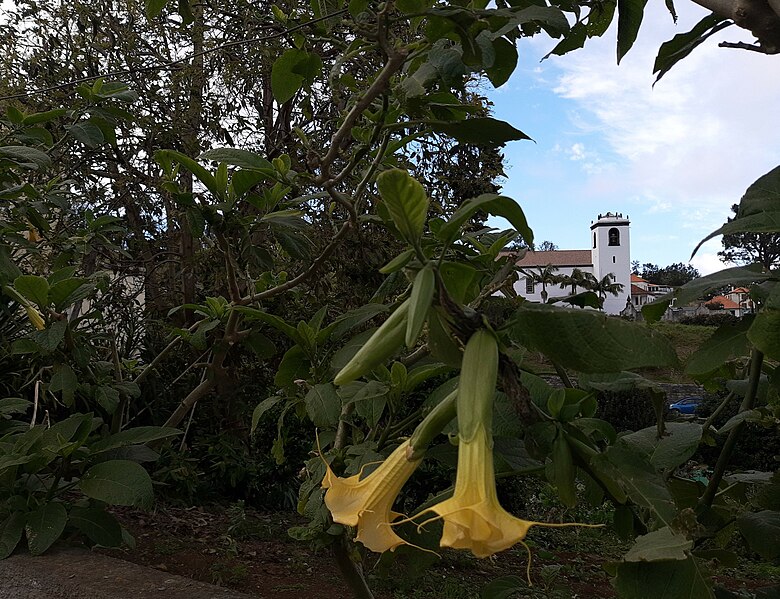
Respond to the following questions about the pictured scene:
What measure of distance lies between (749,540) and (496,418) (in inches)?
16.9

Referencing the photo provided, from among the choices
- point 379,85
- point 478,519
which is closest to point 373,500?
point 478,519

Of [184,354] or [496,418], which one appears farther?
[184,354]

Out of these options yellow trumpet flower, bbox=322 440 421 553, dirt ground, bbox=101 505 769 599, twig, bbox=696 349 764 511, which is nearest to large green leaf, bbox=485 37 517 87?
twig, bbox=696 349 764 511

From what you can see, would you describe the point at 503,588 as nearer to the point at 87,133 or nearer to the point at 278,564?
the point at 87,133

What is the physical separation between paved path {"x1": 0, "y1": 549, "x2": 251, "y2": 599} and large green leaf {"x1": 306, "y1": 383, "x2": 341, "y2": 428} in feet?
1.99

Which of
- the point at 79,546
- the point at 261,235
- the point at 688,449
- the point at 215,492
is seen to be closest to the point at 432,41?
the point at 688,449

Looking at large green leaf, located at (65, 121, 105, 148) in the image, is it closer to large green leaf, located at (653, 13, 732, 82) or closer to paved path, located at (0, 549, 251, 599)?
paved path, located at (0, 549, 251, 599)

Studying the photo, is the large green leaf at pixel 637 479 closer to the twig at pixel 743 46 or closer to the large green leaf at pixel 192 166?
the twig at pixel 743 46

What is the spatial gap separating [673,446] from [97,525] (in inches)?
54.4

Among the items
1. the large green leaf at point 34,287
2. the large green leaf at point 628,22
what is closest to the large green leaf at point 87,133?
the large green leaf at point 34,287

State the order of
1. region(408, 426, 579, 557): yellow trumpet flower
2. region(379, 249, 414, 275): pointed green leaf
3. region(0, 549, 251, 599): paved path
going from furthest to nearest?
region(0, 549, 251, 599): paved path
region(379, 249, 414, 275): pointed green leaf
region(408, 426, 579, 557): yellow trumpet flower

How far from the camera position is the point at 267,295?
1449mm

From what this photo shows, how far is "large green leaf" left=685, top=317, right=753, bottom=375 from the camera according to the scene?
0.70 meters

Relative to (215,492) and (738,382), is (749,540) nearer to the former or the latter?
(738,382)
